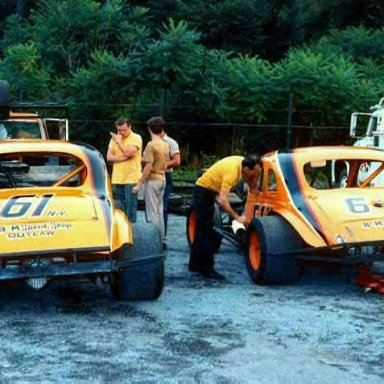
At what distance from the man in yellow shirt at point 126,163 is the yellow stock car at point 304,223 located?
2.06 meters

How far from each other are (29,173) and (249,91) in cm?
1031

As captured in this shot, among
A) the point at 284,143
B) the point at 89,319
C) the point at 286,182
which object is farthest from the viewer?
the point at 284,143

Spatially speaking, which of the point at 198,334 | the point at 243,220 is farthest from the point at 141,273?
the point at 243,220

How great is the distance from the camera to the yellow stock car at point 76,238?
7.88 metres

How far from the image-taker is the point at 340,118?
22.5 metres

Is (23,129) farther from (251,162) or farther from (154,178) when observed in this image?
(251,162)

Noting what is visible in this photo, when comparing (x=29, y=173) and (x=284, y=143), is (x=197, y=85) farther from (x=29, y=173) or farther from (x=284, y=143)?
(x=29, y=173)

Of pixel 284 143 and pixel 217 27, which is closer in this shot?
pixel 284 143

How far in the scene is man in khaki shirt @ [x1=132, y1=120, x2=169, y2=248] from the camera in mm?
11430

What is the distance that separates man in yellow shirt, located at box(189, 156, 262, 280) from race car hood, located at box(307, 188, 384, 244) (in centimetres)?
79

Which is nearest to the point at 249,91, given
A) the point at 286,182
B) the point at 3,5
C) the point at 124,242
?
the point at 286,182

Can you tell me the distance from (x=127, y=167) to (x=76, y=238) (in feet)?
13.1

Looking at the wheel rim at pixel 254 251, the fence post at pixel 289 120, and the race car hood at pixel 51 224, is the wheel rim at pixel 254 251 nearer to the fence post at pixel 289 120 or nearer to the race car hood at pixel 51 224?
the race car hood at pixel 51 224

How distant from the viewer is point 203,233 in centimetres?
1020
